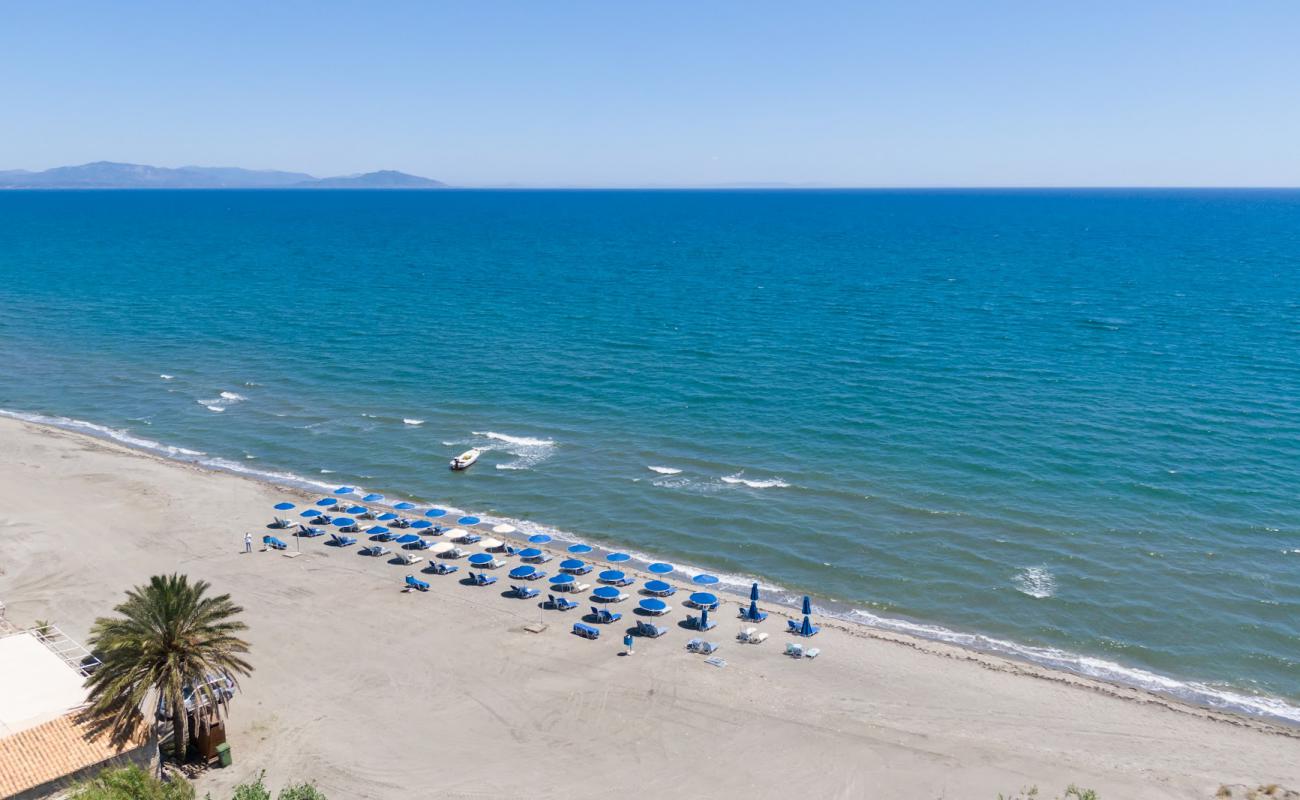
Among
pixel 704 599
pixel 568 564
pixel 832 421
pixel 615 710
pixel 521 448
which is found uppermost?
pixel 832 421

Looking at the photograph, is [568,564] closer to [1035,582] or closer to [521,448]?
[521,448]

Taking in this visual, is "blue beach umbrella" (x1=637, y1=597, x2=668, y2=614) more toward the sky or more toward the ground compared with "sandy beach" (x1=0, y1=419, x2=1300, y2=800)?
more toward the sky

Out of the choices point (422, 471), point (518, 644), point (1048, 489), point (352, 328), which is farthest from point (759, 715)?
point (352, 328)

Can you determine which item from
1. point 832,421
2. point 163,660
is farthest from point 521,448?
point 163,660

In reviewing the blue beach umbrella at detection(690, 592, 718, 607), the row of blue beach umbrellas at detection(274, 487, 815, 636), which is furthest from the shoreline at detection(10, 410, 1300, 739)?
the blue beach umbrella at detection(690, 592, 718, 607)

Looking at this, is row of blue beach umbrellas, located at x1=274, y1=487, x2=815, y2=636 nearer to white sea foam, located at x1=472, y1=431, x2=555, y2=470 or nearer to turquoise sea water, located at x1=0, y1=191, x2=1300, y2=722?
turquoise sea water, located at x1=0, y1=191, x2=1300, y2=722

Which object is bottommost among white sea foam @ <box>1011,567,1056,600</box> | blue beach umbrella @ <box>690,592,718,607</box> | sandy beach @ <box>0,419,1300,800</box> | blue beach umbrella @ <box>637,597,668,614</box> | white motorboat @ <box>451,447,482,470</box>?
sandy beach @ <box>0,419,1300,800</box>
